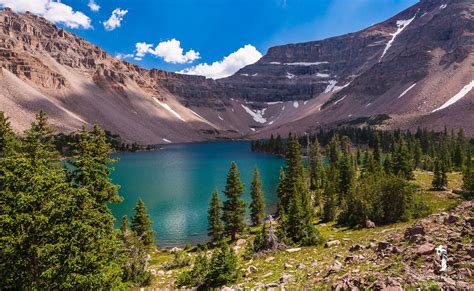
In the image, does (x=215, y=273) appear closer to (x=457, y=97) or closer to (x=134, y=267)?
(x=134, y=267)

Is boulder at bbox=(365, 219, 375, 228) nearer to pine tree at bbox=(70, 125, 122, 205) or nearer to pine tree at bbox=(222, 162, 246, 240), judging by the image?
pine tree at bbox=(222, 162, 246, 240)

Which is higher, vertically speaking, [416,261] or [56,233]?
[56,233]

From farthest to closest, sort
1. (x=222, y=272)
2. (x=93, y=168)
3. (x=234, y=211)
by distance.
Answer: (x=234, y=211), (x=222, y=272), (x=93, y=168)

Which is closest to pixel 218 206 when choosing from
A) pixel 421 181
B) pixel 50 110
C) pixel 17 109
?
pixel 421 181

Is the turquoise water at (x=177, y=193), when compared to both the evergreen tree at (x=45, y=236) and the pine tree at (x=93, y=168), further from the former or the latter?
the evergreen tree at (x=45, y=236)

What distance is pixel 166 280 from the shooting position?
2714cm

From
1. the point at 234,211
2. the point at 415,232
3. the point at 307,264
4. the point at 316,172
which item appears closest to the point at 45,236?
the point at 307,264

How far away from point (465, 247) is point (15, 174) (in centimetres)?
2098

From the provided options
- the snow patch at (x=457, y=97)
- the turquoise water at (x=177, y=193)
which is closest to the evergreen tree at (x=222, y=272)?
the turquoise water at (x=177, y=193)

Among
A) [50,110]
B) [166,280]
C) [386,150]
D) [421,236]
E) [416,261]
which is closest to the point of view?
[416,261]

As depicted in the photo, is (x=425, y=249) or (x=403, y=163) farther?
(x=403, y=163)

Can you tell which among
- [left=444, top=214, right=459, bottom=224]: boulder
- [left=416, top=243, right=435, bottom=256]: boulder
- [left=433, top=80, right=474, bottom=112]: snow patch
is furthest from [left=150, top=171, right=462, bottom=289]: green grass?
[left=433, top=80, right=474, bottom=112]: snow patch

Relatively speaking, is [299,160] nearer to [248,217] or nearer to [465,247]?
[248,217]

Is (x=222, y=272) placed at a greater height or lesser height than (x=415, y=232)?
lesser
